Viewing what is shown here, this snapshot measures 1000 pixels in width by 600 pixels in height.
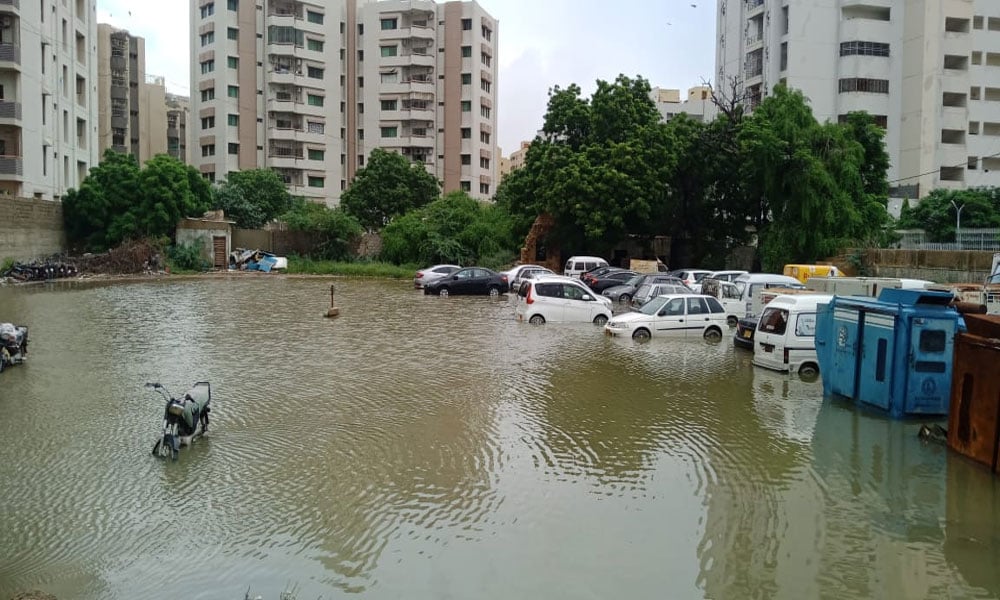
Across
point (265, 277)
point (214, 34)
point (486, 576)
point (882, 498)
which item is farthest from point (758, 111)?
point (214, 34)

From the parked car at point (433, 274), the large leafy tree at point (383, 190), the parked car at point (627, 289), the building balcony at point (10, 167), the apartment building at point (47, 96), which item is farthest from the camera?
the large leafy tree at point (383, 190)

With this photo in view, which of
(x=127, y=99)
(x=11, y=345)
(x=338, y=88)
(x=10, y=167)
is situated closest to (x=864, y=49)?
(x=338, y=88)

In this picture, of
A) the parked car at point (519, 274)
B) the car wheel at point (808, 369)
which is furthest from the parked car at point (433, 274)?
the car wheel at point (808, 369)

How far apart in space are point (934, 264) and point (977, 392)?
23412 mm

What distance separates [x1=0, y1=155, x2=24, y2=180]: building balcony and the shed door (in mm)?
11480

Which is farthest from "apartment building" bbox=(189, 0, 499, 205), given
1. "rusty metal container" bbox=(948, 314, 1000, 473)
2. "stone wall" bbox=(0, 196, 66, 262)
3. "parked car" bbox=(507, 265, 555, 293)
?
"rusty metal container" bbox=(948, 314, 1000, 473)

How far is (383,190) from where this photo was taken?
209ft

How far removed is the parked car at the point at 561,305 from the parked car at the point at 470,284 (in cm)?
1045

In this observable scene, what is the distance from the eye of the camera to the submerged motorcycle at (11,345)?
1536 centimetres

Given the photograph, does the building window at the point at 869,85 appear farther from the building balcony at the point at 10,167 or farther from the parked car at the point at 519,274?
the building balcony at the point at 10,167

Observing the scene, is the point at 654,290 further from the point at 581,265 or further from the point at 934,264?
the point at 581,265

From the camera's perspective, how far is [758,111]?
1564 inches

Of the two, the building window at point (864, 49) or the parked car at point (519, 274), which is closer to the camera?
the parked car at point (519, 274)

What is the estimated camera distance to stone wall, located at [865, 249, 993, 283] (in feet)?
91.4
